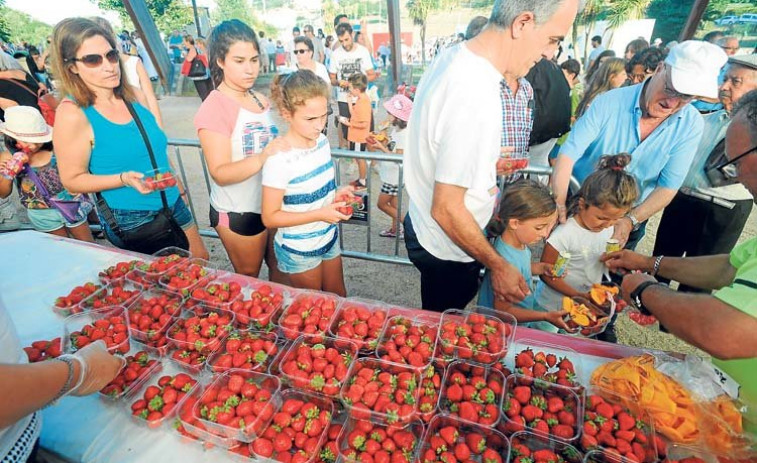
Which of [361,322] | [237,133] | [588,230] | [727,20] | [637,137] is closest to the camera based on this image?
[361,322]

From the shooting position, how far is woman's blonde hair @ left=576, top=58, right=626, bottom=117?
169 inches

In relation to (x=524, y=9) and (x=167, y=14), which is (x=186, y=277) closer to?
(x=524, y=9)

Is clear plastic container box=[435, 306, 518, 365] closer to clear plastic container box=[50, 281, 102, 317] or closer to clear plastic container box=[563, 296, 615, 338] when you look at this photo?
clear plastic container box=[563, 296, 615, 338]

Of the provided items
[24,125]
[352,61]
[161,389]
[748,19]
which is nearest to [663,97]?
[161,389]

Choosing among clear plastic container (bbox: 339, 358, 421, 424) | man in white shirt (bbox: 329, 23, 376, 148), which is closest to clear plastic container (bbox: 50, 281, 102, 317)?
clear plastic container (bbox: 339, 358, 421, 424)

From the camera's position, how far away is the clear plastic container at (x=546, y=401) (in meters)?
1.29

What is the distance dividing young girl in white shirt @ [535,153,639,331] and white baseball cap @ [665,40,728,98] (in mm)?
519

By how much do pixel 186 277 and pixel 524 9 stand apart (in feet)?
6.82

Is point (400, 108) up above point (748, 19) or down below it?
below

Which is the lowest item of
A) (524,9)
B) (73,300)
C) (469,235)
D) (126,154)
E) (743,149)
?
(73,300)

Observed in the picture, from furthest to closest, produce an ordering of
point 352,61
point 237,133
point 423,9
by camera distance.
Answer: point 423,9 < point 352,61 < point 237,133

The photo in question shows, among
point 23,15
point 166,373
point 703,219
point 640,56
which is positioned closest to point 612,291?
point 703,219

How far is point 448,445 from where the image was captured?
128 cm

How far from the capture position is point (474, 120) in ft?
5.61
